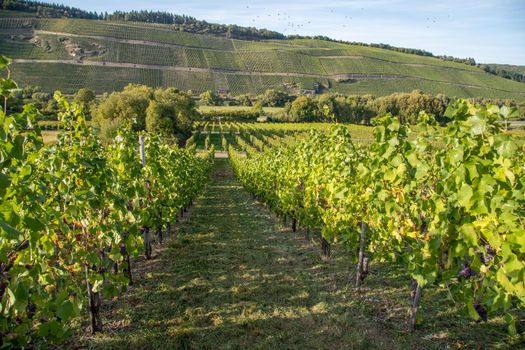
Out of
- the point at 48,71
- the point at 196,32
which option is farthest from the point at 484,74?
the point at 48,71

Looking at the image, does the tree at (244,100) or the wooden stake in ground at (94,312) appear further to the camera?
the tree at (244,100)

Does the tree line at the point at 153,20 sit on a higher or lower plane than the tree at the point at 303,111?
higher

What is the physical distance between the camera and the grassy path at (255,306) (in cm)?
→ 546

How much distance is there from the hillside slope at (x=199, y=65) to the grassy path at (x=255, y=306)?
95852 millimetres

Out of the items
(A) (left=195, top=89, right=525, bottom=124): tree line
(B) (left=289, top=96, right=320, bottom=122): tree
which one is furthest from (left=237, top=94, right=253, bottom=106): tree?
(B) (left=289, top=96, right=320, bottom=122): tree

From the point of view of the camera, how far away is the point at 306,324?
598cm

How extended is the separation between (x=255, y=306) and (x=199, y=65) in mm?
131820

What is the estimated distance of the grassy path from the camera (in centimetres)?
546

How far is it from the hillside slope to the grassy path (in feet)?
314

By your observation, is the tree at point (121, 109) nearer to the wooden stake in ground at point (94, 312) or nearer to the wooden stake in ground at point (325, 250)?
the wooden stake in ground at point (325, 250)

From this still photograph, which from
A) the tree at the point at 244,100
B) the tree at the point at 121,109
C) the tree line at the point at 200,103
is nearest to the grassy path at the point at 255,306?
the tree line at the point at 200,103

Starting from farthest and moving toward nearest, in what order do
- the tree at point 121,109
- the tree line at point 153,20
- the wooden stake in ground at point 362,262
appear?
the tree line at point 153,20, the tree at point 121,109, the wooden stake in ground at point 362,262

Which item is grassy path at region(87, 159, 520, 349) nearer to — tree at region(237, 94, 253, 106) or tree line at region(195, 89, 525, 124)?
tree line at region(195, 89, 525, 124)

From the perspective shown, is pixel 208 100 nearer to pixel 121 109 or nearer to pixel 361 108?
pixel 361 108
